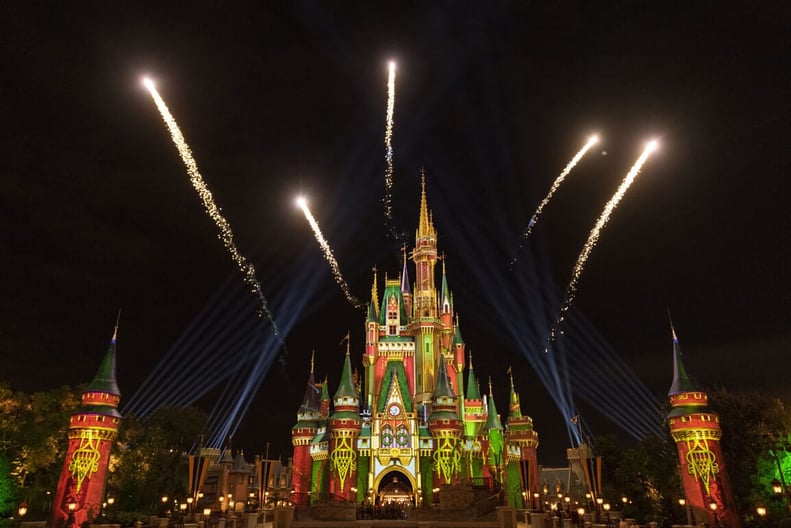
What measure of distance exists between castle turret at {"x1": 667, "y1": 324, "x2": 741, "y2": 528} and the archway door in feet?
84.8

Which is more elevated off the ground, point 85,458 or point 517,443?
point 517,443

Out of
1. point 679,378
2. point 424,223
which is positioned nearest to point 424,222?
point 424,223

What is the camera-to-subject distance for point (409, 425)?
53.1 metres

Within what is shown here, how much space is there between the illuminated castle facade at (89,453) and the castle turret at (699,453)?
3669cm

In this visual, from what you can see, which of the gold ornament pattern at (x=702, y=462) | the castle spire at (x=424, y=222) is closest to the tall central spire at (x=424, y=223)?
the castle spire at (x=424, y=222)

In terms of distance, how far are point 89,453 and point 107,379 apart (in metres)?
5.32

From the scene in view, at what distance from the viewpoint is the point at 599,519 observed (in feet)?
82.8

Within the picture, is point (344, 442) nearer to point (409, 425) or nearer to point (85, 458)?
point (409, 425)

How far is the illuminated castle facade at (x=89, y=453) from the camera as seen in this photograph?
30953 mm

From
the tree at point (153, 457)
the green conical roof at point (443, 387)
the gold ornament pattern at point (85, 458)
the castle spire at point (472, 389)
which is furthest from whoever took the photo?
the castle spire at point (472, 389)

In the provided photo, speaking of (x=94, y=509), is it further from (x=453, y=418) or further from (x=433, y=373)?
(x=433, y=373)

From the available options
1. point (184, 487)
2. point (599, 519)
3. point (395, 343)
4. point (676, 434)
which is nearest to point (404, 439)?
point (395, 343)

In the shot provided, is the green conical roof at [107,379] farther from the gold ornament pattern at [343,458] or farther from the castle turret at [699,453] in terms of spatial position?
the castle turret at [699,453]

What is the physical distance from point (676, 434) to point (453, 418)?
20297mm
